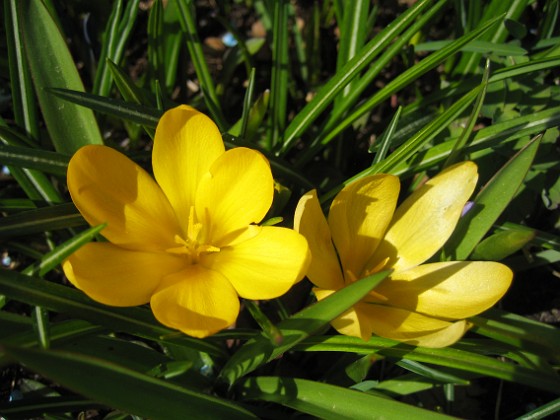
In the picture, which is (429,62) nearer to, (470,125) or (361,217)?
(470,125)

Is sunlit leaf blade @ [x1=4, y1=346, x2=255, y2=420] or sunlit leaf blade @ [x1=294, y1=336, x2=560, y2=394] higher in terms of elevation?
sunlit leaf blade @ [x1=4, y1=346, x2=255, y2=420]

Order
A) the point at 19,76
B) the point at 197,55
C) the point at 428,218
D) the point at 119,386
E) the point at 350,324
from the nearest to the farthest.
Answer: the point at 119,386, the point at 350,324, the point at 428,218, the point at 19,76, the point at 197,55

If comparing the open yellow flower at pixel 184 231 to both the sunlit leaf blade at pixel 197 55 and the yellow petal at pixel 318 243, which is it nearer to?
the yellow petal at pixel 318 243

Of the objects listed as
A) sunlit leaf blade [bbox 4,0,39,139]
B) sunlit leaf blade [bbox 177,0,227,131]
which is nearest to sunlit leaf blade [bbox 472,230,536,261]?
sunlit leaf blade [bbox 177,0,227,131]

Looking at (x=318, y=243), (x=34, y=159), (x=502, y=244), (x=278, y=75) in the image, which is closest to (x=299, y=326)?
(x=318, y=243)

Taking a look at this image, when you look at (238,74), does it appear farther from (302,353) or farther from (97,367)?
(97,367)

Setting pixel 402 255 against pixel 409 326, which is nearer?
pixel 409 326

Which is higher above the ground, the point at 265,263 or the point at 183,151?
the point at 183,151

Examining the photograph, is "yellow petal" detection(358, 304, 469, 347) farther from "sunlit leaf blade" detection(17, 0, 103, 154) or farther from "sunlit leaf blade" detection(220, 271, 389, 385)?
"sunlit leaf blade" detection(17, 0, 103, 154)
